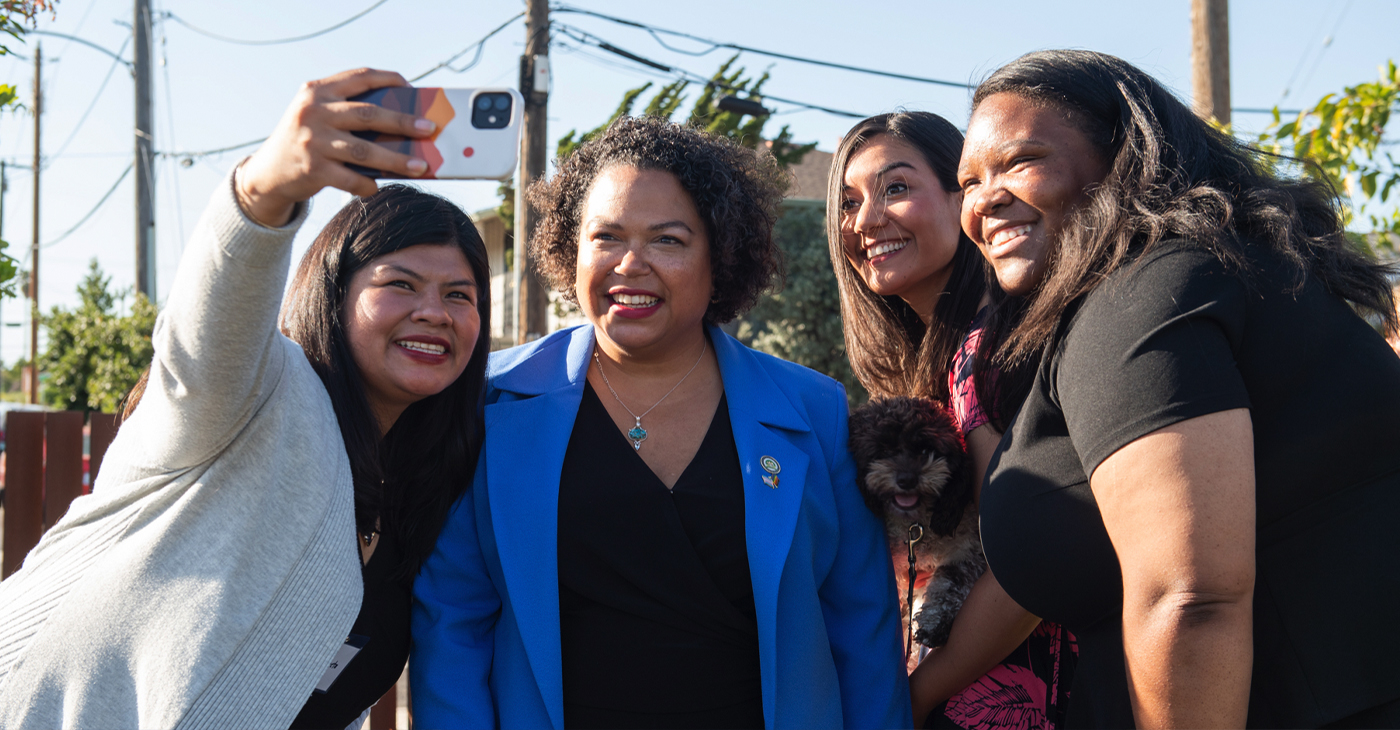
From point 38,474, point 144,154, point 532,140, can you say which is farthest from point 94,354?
point 38,474

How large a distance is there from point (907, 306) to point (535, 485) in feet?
5.19

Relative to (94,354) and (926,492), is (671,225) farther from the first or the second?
(94,354)

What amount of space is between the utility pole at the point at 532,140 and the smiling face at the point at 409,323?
836 centimetres

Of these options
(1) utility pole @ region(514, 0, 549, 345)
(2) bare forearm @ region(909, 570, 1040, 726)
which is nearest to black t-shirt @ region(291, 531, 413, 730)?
(2) bare forearm @ region(909, 570, 1040, 726)

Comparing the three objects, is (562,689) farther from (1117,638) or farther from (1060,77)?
(1060,77)

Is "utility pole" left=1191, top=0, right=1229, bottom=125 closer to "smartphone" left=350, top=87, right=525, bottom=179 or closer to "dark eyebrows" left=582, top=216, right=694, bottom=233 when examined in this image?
"dark eyebrows" left=582, top=216, right=694, bottom=233

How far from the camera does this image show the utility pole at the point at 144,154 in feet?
50.3

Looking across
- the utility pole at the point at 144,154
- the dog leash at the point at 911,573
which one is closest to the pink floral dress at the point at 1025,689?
the dog leash at the point at 911,573

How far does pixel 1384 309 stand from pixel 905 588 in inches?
76.2

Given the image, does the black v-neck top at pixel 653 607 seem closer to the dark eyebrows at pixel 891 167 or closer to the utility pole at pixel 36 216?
the dark eyebrows at pixel 891 167

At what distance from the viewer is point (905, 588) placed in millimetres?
3400

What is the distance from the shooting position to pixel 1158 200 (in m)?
1.78

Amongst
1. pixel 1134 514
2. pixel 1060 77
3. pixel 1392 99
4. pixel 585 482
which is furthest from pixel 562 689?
pixel 1392 99

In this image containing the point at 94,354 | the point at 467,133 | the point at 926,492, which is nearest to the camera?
the point at 467,133
